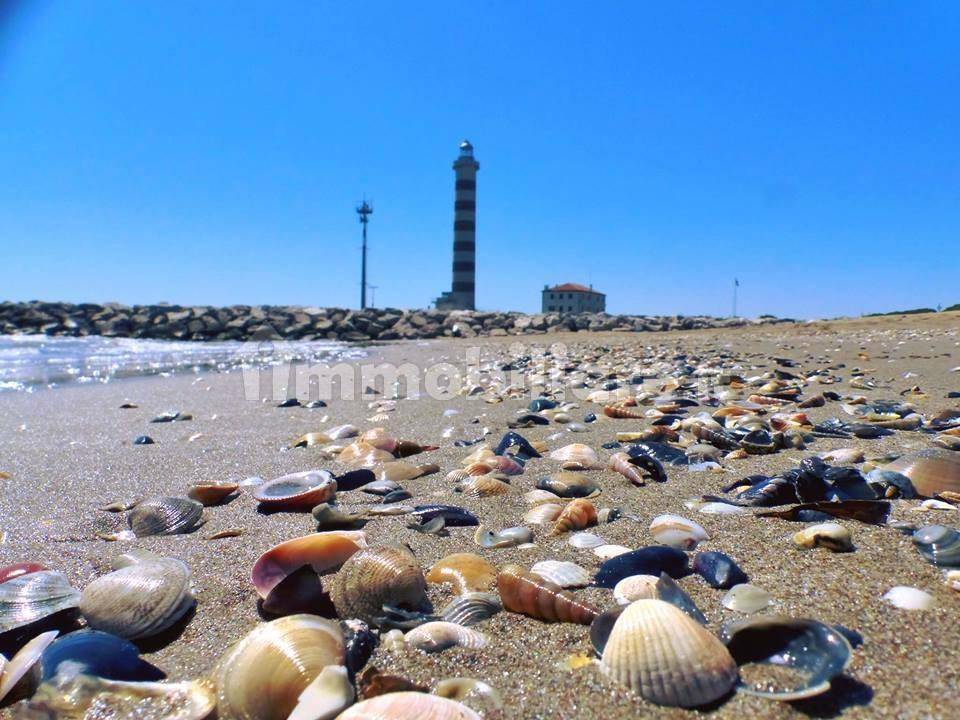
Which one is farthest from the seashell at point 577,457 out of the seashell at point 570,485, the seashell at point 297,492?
the seashell at point 297,492

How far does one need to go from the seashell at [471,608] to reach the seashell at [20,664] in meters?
0.84

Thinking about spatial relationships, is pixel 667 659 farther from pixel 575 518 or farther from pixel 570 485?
pixel 570 485

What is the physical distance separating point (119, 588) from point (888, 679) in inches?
66.2

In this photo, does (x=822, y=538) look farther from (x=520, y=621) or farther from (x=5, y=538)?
(x=5, y=538)

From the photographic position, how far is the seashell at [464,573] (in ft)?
5.51

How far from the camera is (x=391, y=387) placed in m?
7.71

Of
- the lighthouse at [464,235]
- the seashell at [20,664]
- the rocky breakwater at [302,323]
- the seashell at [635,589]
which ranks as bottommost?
the seashell at [20,664]

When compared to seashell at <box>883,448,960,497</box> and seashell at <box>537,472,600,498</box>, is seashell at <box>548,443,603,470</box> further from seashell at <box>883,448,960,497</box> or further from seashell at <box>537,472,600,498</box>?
seashell at <box>883,448,960,497</box>

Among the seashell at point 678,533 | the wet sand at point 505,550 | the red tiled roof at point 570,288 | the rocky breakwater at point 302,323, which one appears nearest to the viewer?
the wet sand at point 505,550

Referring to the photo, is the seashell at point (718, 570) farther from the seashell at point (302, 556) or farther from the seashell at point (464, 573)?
the seashell at point (302, 556)

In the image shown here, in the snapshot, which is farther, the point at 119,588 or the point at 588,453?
the point at 588,453

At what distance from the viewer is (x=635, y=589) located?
1.58 m

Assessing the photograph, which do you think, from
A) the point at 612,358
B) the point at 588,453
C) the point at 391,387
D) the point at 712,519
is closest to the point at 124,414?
the point at 391,387

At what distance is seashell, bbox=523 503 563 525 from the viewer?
2.25 m
